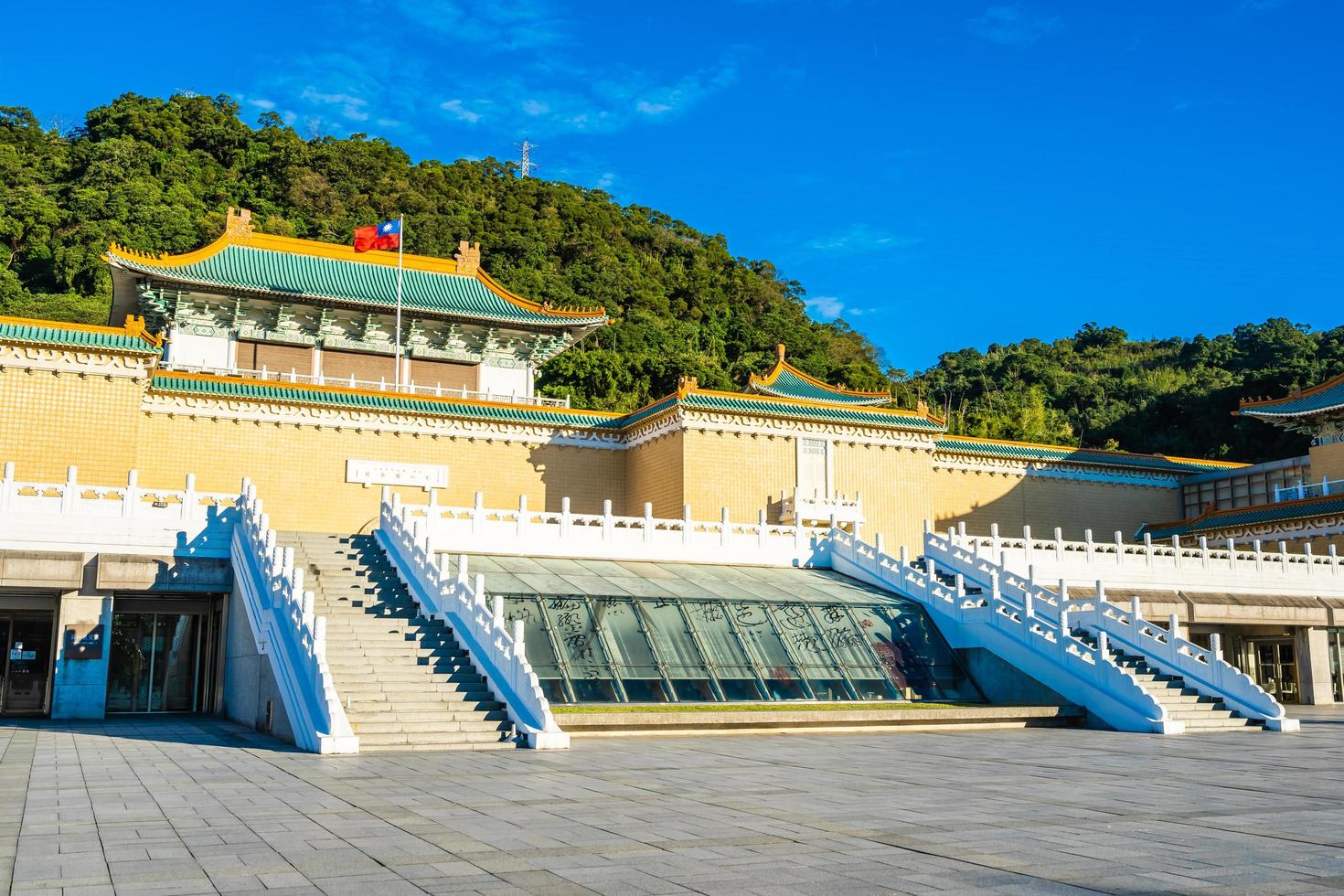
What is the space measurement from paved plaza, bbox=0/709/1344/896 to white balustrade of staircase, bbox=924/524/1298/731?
15.9 feet

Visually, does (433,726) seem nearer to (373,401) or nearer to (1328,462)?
(373,401)

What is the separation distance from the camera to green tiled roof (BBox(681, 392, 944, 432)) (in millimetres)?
32375

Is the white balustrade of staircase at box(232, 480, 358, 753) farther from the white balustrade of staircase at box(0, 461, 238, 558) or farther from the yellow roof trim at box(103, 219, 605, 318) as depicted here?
the yellow roof trim at box(103, 219, 605, 318)

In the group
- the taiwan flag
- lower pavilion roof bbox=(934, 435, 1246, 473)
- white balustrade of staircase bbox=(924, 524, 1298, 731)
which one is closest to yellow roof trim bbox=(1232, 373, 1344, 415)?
lower pavilion roof bbox=(934, 435, 1246, 473)

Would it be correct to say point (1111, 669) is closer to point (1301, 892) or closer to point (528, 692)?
point (528, 692)

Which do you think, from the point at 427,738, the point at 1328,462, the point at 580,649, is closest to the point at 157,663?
the point at 580,649

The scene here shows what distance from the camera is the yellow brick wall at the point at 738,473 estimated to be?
1256 inches

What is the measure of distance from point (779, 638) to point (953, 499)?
58.6 feet

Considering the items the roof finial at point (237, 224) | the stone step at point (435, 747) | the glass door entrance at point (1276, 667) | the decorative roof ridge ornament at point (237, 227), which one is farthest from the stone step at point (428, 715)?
the roof finial at point (237, 224)

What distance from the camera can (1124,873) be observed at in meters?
7.08

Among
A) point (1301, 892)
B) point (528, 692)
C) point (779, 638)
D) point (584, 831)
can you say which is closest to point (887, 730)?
point (779, 638)

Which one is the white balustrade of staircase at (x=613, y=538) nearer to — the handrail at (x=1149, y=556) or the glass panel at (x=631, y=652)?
the glass panel at (x=631, y=652)

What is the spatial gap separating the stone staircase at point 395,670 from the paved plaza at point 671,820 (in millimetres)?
1103

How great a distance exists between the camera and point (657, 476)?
109ft
